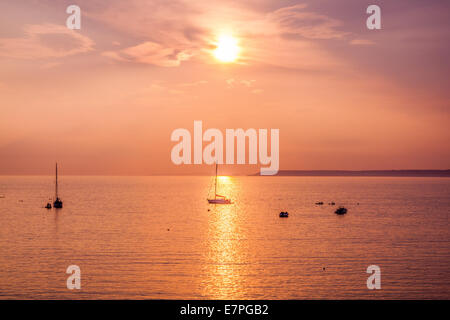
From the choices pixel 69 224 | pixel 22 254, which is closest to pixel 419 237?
pixel 22 254

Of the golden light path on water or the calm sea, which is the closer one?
the calm sea

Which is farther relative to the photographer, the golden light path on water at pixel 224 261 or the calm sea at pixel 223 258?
the golden light path on water at pixel 224 261

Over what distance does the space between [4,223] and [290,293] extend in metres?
89.0

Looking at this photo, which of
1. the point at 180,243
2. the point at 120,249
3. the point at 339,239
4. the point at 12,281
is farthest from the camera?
the point at 339,239

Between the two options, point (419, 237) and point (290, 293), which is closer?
point (290, 293)

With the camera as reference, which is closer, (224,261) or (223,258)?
(224,261)

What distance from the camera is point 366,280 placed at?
5175cm

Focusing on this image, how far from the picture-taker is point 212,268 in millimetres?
57906

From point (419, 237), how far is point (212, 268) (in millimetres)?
51614

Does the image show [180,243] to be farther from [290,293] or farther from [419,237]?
[419,237]

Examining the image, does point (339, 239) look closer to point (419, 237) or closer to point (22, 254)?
point (419, 237)

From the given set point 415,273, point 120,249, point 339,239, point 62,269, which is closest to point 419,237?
point 339,239
